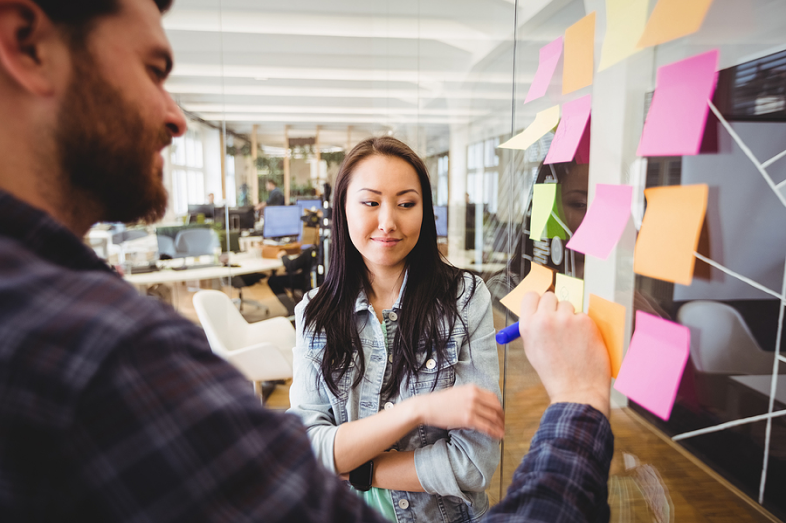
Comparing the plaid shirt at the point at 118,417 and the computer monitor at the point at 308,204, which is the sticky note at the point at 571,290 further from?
the computer monitor at the point at 308,204

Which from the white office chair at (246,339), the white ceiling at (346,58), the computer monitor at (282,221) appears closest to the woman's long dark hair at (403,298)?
the white office chair at (246,339)

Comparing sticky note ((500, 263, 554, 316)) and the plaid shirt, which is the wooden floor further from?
the plaid shirt

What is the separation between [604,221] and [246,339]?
2.69m

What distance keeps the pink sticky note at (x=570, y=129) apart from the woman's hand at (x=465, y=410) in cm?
51

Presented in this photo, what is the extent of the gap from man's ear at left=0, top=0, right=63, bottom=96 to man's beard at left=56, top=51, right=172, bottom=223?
0.02 m

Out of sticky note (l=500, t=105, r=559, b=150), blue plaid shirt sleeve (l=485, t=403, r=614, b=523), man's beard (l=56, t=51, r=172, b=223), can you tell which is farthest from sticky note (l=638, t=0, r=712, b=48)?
man's beard (l=56, t=51, r=172, b=223)

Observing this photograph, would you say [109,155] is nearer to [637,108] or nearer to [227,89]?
[637,108]

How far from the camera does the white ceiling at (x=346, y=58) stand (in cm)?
414

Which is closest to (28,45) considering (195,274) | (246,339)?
(246,339)

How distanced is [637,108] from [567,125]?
0.65 feet

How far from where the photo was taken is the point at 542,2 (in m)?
1.10

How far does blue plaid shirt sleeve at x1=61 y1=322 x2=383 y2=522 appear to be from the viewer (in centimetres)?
30

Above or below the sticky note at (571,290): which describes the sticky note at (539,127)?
above

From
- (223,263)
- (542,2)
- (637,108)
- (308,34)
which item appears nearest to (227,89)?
(308,34)
